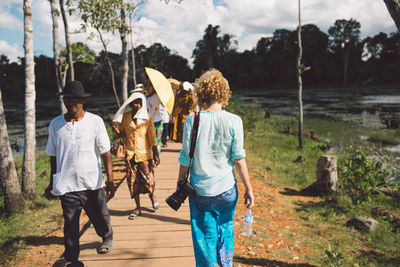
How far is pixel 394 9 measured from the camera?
2713 mm

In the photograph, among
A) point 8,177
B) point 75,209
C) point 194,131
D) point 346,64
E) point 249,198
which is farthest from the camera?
point 346,64

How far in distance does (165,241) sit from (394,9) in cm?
338

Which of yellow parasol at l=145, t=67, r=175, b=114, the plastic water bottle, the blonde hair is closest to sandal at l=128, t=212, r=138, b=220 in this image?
yellow parasol at l=145, t=67, r=175, b=114

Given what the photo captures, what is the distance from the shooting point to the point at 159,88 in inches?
196

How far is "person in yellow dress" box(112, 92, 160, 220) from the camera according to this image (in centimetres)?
397

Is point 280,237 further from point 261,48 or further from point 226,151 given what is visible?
point 261,48

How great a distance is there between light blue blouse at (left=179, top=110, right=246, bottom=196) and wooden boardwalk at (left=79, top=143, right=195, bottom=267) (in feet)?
3.91

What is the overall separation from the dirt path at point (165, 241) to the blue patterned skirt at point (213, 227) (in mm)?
754

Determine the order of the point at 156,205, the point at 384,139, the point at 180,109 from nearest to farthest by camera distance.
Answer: the point at 156,205 → the point at 180,109 → the point at 384,139

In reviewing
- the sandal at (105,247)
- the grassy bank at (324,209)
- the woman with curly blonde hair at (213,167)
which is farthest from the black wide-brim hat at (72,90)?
the grassy bank at (324,209)

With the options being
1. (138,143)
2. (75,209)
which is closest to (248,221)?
(75,209)

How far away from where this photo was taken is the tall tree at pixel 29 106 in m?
5.55

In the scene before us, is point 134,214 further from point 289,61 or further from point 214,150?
point 289,61

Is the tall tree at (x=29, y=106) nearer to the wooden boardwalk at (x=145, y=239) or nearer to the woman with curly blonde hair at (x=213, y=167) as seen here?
the wooden boardwalk at (x=145, y=239)
